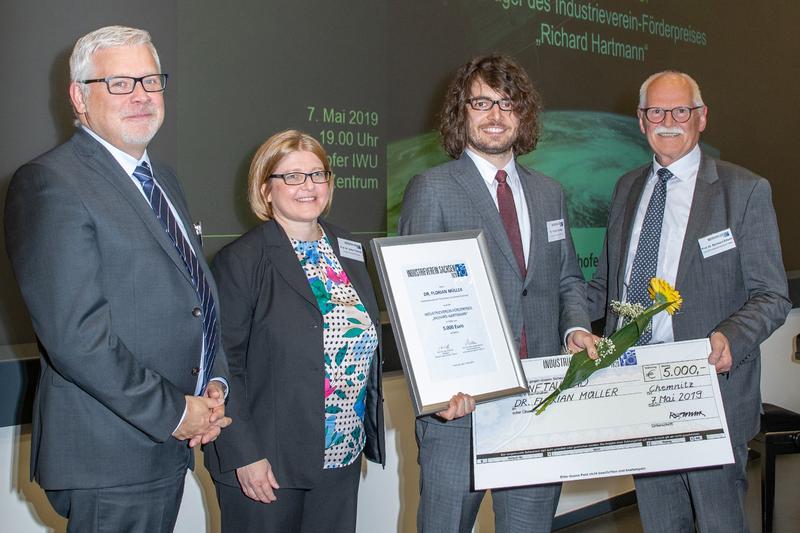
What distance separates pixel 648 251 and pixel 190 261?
1689 millimetres

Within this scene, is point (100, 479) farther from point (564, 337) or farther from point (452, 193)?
point (564, 337)

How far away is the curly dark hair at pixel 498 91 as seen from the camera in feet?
8.80

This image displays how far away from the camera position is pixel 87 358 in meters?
1.84

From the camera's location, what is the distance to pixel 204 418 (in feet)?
6.75

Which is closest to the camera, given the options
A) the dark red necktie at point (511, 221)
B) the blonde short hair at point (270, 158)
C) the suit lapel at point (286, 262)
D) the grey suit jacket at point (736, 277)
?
the suit lapel at point (286, 262)

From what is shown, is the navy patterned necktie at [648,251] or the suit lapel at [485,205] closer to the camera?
the suit lapel at [485,205]

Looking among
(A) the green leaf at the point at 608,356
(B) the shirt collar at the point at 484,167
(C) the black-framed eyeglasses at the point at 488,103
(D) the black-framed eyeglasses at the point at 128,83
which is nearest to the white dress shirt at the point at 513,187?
(B) the shirt collar at the point at 484,167

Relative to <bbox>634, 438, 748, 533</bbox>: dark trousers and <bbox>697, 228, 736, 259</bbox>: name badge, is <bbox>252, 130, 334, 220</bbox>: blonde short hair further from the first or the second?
<bbox>634, 438, 748, 533</bbox>: dark trousers

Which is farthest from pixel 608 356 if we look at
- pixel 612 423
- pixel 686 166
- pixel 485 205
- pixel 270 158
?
pixel 270 158

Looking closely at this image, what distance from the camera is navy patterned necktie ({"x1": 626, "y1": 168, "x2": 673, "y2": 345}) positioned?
9.68 ft

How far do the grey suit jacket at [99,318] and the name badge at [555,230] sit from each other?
122cm

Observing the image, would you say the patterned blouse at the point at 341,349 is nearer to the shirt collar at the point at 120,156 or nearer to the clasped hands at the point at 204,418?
the clasped hands at the point at 204,418

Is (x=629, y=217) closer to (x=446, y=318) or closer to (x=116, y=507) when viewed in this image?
(x=446, y=318)

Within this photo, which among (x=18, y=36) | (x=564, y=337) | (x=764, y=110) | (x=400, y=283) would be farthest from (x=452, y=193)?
(x=764, y=110)
